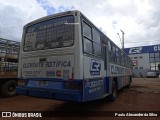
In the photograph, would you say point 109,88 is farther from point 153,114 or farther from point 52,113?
point 52,113

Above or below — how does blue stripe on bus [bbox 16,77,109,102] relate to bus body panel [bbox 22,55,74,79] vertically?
below

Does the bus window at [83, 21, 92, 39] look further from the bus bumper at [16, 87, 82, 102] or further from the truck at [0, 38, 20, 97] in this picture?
the truck at [0, 38, 20, 97]

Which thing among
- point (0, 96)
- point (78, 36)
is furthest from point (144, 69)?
point (78, 36)

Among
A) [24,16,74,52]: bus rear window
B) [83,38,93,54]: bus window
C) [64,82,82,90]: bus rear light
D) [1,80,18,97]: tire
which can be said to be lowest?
[1,80,18,97]: tire

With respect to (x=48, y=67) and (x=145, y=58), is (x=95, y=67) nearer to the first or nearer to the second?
(x=48, y=67)

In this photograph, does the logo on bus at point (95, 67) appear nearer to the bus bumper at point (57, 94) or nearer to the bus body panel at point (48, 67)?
the bus body panel at point (48, 67)

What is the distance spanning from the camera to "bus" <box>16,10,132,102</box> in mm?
5934

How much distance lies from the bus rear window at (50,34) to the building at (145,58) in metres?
45.3

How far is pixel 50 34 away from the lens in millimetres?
6758

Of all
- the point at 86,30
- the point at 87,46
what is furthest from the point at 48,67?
the point at 86,30

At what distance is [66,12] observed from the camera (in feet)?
21.5

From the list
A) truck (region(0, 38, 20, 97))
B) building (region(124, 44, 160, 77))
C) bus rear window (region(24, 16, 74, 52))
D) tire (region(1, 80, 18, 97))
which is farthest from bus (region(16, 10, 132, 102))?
building (region(124, 44, 160, 77))

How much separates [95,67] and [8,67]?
5.99 metres

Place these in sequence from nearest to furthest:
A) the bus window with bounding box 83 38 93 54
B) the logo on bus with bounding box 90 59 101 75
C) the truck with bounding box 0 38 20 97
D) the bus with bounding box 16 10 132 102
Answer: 1. the bus with bounding box 16 10 132 102
2. the bus window with bounding box 83 38 93 54
3. the logo on bus with bounding box 90 59 101 75
4. the truck with bounding box 0 38 20 97
